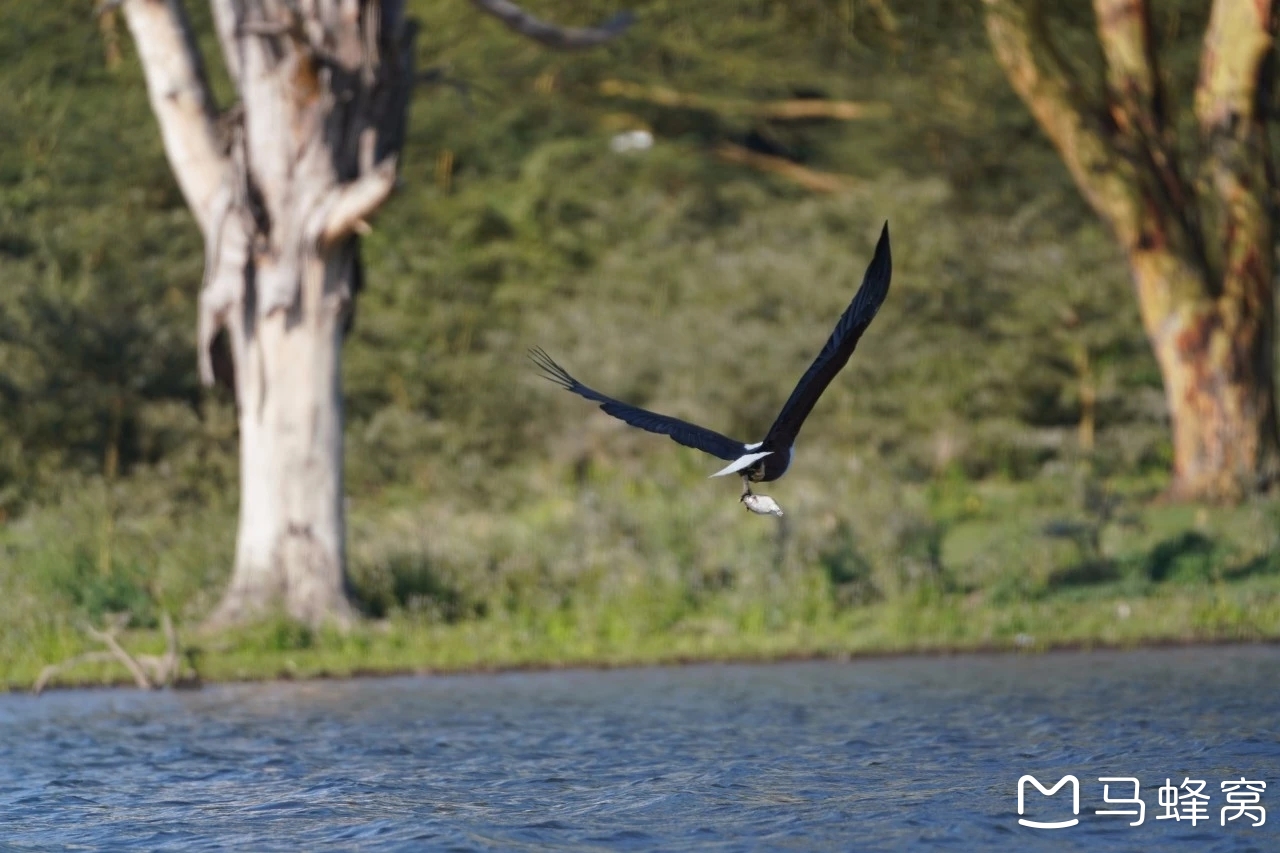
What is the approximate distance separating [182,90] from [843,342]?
9.18m

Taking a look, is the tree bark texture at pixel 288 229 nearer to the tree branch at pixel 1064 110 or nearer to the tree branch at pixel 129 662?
the tree branch at pixel 129 662

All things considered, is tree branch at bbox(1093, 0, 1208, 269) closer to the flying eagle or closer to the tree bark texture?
the tree bark texture

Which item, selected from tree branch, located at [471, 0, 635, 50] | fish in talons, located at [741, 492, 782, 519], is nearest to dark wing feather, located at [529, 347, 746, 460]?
fish in talons, located at [741, 492, 782, 519]

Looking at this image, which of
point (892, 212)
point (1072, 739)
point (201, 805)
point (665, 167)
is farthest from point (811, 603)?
point (665, 167)

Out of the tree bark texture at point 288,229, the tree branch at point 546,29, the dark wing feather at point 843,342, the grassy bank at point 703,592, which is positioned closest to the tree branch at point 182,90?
the tree bark texture at point 288,229

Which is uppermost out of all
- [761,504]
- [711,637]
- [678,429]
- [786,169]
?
[786,169]

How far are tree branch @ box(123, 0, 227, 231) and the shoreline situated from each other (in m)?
3.86

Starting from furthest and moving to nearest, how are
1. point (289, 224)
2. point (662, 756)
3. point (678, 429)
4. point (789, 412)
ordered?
point (289, 224) < point (662, 756) < point (678, 429) < point (789, 412)

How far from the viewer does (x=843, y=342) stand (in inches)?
309

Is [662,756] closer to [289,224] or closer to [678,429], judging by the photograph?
[678,429]

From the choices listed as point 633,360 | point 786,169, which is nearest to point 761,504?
point 633,360

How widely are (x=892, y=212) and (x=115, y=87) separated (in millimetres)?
12441

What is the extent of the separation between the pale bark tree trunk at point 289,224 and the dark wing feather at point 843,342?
24.8 feet

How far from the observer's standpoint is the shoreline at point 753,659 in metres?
14.0
